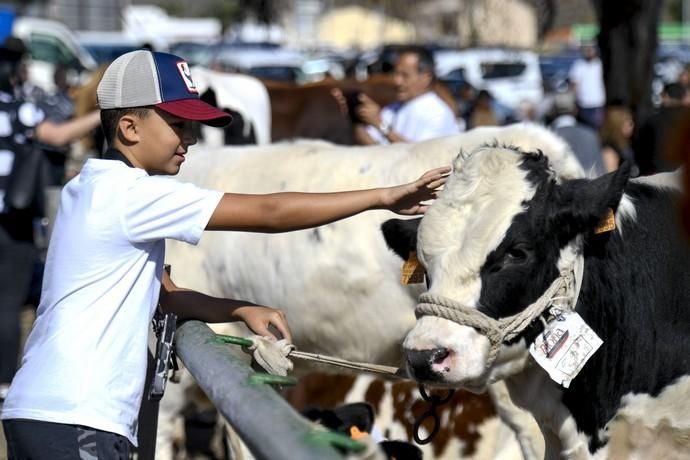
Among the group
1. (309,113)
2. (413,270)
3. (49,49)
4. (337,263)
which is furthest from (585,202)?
(49,49)

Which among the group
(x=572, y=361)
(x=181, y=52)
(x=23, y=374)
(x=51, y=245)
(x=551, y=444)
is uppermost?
(x=51, y=245)

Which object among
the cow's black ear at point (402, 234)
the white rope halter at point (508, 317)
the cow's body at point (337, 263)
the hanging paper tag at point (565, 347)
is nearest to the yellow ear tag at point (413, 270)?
the cow's black ear at point (402, 234)

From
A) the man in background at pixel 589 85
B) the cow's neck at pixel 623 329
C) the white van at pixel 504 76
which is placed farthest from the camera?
the white van at pixel 504 76

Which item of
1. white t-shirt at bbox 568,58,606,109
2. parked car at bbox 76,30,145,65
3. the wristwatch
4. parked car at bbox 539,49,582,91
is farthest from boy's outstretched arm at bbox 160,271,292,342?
parked car at bbox 76,30,145,65

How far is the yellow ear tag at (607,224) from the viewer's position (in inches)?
139

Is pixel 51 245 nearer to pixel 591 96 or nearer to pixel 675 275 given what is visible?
pixel 675 275

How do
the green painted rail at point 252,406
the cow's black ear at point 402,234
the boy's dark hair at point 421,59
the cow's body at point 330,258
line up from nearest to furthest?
the green painted rail at point 252,406 → the cow's black ear at point 402,234 → the cow's body at point 330,258 → the boy's dark hair at point 421,59

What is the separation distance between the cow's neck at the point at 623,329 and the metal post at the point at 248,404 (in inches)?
46.4

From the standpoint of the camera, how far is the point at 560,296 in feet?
11.7

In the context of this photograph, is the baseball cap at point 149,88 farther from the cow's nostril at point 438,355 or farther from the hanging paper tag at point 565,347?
the hanging paper tag at point 565,347

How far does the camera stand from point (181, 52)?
3100cm

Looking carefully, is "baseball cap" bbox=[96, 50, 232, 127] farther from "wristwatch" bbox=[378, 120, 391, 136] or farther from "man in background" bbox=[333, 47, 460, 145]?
"wristwatch" bbox=[378, 120, 391, 136]

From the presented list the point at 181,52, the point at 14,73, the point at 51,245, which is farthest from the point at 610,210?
the point at 181,52

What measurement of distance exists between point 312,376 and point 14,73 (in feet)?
8.79
